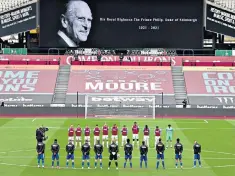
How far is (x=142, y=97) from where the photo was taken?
63.2 metres

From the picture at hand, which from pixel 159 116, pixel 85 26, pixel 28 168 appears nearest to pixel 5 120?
pixel 159 116

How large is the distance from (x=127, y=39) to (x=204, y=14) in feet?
32.8

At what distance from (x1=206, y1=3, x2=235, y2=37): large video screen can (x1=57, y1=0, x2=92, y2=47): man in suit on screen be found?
14.7m

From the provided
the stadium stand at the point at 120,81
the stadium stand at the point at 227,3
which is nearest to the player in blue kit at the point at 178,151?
the stadium stand at the point at 120,81

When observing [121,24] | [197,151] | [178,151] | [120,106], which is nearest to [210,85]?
[121,24]

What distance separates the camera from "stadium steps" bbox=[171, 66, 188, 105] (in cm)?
6568

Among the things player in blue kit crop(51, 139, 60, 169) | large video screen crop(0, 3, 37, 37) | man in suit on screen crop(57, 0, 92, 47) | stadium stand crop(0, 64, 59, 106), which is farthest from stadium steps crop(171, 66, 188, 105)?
player in blue kit crop(51, 139, 60, 169)

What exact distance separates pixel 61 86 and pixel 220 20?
69.2 ft

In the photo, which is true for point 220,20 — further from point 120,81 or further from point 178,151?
point 178,151

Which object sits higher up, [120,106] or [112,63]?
[112,63]

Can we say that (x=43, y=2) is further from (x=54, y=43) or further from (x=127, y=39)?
(x=127, y=39)

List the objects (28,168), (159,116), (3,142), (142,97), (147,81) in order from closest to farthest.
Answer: (28,168), (3,142), (159,116), (142,97), (147,81)

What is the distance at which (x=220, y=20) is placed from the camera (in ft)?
235

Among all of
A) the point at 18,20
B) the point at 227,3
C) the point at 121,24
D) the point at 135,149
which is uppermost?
the point at 227,3
